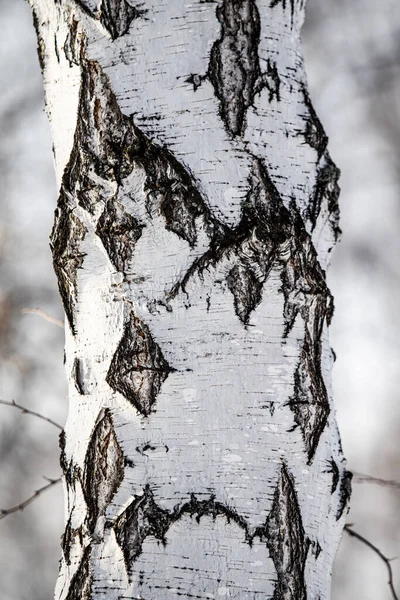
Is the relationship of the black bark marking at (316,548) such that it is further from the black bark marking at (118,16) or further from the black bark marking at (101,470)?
the black bark marking at (118,16)

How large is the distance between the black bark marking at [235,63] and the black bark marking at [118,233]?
14 centimetres

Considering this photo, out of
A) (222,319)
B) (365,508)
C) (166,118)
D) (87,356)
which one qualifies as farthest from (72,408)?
(365,508)

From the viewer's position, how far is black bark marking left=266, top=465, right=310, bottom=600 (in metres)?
0.64

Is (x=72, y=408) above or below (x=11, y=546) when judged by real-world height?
Result: below

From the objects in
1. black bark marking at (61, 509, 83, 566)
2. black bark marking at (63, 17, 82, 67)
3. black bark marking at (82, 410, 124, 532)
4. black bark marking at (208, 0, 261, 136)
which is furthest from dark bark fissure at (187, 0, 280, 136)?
black bark marking at (61, 509, 83, 566)

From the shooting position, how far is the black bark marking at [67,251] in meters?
0.71

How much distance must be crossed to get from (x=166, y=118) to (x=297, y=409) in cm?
33

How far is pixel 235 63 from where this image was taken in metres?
0.70

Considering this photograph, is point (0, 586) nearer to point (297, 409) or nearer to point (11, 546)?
point (11, 546)

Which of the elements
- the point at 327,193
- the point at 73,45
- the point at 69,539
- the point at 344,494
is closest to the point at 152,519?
the point at 69,539

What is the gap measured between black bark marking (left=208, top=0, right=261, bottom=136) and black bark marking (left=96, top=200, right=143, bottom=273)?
0.14 metres

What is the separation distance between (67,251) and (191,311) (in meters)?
0.16

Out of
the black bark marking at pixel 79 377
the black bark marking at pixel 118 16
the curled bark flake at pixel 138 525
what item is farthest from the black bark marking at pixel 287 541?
the black bark marking at pixel 118 16

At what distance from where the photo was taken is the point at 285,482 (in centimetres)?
65
